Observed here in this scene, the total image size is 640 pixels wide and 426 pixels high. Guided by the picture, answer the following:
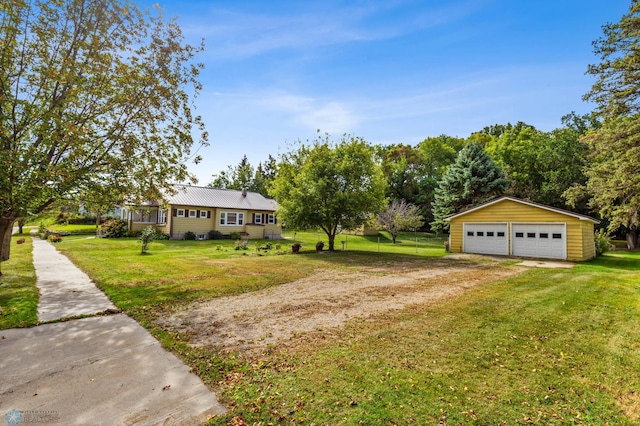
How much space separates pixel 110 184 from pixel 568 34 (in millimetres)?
16193

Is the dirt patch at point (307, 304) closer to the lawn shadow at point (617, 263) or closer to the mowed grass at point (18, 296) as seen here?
the mowed grass at point (18, 296)

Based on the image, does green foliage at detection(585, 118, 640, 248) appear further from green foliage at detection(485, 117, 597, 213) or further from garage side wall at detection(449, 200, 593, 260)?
green foliage at detection(485, 117, 597, 213)

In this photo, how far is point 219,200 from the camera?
1198 inches

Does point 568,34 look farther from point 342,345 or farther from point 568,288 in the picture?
point 342,345

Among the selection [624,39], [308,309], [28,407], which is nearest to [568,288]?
[308,309]

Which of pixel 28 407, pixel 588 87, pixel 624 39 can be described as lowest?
pixel 28 407

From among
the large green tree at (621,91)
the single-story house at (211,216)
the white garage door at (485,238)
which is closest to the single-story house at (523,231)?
the white garage door at (485,238)

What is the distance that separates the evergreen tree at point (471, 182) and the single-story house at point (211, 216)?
16.8 metres

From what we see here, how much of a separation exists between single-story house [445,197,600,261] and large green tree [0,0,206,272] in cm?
1810

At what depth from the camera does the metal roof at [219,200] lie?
27766mm

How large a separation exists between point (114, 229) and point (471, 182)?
3090 centimetres

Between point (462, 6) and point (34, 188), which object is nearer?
point (34, 188)

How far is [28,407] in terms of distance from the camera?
330 cm

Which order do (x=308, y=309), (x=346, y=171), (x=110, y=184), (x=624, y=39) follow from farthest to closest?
(x=346, y=171), (x=624, y=39), (x=110, y=184), (x=308, y=309)
